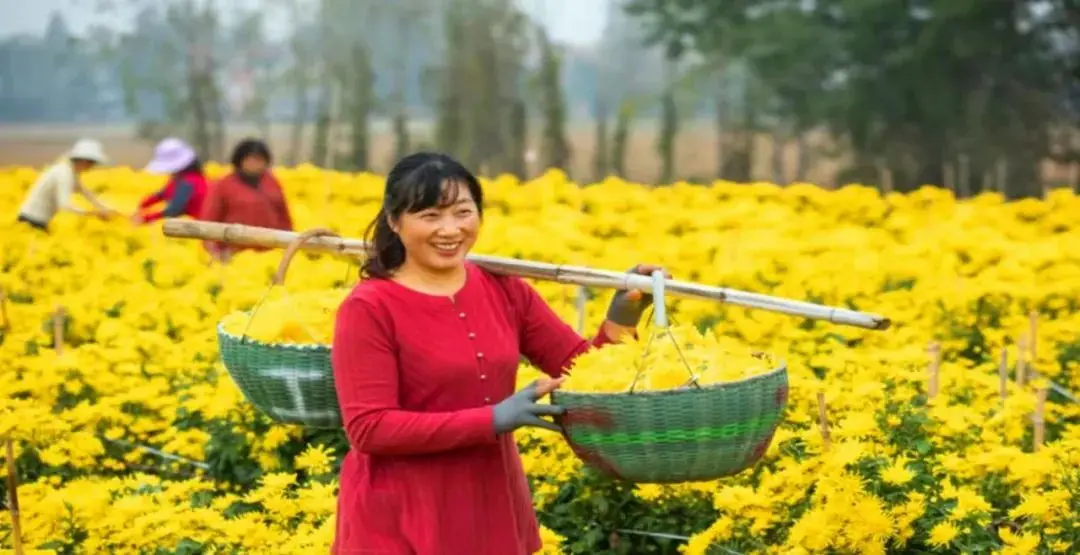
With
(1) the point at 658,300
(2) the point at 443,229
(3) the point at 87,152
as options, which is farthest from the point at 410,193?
(3) the point at 87,152

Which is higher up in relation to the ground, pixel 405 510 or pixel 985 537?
pixel 405 510

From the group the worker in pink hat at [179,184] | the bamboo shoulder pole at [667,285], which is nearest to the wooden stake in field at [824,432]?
the bamboo shoulder pole at [667,285]

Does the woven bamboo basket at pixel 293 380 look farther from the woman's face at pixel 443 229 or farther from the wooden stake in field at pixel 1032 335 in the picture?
the wooden stake in field at pixel 1032 335

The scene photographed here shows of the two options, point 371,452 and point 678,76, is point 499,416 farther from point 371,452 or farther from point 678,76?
point 678,76

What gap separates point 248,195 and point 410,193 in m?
6.92

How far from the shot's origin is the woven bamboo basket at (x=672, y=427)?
11.1 ft

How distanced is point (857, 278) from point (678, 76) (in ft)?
55.3

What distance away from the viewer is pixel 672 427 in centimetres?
340

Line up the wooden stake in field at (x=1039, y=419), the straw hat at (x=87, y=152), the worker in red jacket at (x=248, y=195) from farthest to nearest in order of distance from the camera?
the straw hat at (x=87, y=152)
the worker in red jacket at (x=248, y=195)
the wooden stake in field at (x=1039, y=419)

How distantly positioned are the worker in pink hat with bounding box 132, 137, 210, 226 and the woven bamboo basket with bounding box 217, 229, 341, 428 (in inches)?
276

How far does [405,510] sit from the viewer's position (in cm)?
343

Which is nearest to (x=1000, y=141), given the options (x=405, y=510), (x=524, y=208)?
(x=524, y=208)

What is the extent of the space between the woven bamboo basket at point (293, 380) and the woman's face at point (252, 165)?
6.23m

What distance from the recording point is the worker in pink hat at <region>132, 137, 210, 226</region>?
11.1 meters
